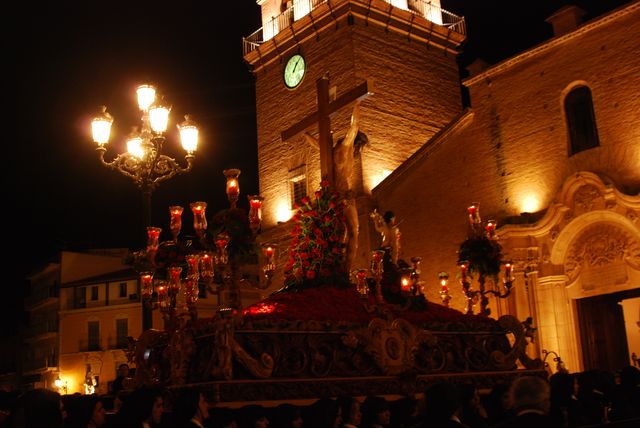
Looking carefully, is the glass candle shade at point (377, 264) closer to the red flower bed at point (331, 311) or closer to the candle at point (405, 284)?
the red flower bed at point (331, 311)

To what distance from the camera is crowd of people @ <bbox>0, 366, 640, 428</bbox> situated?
4.33 metres

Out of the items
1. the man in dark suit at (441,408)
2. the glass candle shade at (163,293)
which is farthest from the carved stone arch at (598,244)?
the man in dark suit at (441,408)

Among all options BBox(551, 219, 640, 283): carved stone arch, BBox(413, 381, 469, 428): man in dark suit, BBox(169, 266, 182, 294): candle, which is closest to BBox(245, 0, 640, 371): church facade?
BBox(551, 219, 640, 283): carved stone arch

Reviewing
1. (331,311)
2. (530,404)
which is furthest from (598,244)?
(530,404)

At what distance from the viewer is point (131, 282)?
41.5 metres

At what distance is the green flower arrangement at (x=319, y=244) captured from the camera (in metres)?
12.4

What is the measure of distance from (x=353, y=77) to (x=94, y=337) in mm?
23367

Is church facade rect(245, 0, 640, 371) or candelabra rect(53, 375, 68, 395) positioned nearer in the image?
church facade rect(245, 0, 640, 371)

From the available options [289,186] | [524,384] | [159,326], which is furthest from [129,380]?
[159,326]

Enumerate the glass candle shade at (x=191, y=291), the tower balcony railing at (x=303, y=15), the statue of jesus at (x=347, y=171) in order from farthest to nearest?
1. the tower balcony railing at (x=303, y=15)
2. the statue of jesus at (x=347, y=171)
3. the glass candle shade at (x=191, y=291)

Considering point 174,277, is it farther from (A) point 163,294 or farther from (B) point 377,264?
(B) point 377,264

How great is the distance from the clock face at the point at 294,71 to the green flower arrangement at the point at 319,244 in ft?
50.1

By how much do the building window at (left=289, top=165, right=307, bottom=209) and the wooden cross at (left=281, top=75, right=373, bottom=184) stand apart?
11.8 m

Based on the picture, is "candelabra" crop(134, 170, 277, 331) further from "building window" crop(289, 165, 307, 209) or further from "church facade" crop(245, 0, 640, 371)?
"building window" crop(289, 165, 307, 209)
